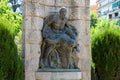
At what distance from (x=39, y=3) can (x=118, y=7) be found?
39.2m

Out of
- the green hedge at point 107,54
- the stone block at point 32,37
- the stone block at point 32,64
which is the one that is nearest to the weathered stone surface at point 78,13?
the stone block at point 32,37

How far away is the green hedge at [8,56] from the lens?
8055 millimetres

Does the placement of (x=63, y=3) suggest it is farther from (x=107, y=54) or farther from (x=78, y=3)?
(x=107, y=54)

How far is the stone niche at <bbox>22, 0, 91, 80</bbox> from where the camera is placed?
29.2ft

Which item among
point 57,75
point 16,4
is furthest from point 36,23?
point 16,4

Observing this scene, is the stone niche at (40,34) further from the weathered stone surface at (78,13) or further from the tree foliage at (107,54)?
the tree foliage at (107,54)

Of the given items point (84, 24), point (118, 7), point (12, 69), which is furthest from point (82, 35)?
point (118, 7)

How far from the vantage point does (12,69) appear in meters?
8.23

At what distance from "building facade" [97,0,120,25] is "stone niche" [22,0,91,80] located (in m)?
36.3

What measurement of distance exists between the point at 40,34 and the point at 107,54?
9.88 feet

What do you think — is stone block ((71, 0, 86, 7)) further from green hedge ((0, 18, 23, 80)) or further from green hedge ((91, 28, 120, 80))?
green hedge ((0, 18, 23, 80))

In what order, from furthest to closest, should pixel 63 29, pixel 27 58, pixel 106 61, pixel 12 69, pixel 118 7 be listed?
1. pixel 118 7
2. pixel 106 61
3. pixel 63 29
4. pixel 27 58
5. pixel 12 69

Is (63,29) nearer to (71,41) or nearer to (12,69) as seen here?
(71,41)

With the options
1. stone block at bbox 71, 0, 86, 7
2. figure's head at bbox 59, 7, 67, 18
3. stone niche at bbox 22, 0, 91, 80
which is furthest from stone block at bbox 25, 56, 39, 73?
stone block at bbox 71, 0, 86, 7
